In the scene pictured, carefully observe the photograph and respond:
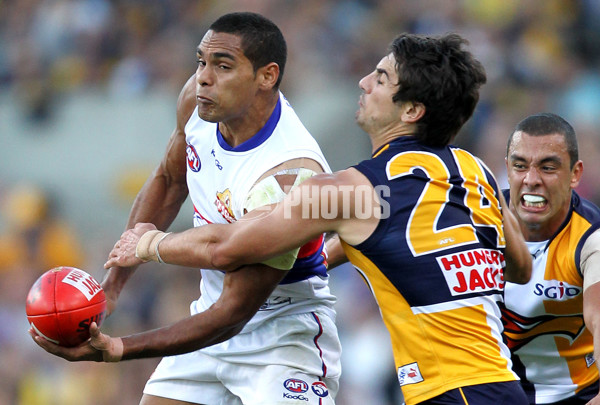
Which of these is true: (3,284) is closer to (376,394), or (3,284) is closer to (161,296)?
(161,296)

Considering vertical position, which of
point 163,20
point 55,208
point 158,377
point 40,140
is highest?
point 163,20

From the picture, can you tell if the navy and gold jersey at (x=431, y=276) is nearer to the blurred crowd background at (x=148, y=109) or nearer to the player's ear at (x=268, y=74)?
the player's ear at (x=268, y=74)

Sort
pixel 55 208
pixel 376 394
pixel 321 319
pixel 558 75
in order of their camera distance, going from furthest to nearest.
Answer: pixel 55 208
pixel 558 75
pixel 376 394
pixel 321 319

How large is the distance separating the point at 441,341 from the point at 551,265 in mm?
1379

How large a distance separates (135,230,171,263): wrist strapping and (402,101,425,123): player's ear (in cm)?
137

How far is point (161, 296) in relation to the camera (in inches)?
420

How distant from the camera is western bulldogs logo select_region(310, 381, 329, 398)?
515cm

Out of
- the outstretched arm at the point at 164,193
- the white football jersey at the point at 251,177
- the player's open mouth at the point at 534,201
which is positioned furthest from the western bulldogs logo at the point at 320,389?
the player's open mouth at the point at 534,201

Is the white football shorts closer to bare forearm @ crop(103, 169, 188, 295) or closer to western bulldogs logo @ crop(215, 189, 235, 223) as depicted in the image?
western bulldogs logo @ crop(215, 189, 235, 223)

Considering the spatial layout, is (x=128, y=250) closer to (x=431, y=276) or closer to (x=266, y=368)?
(x=266, y=368)

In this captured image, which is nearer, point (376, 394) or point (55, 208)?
point (376, 394)

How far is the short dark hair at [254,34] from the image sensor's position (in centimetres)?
517

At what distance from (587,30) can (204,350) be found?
7457mm

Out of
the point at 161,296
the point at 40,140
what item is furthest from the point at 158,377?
the point at 40,140
